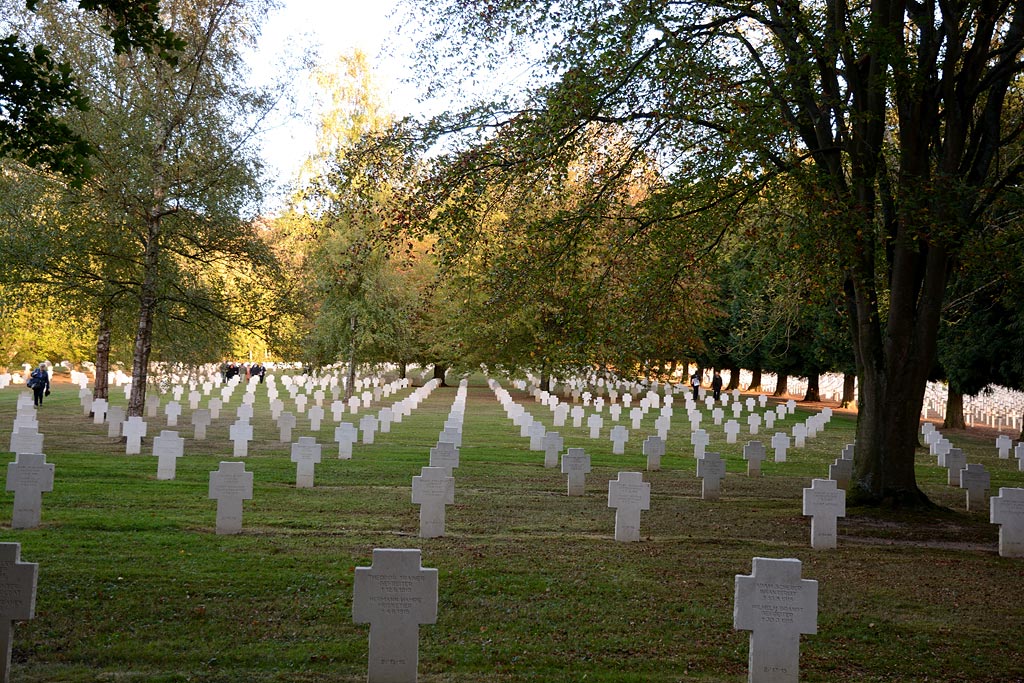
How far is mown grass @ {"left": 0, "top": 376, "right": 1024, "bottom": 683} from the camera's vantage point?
6.57 metres

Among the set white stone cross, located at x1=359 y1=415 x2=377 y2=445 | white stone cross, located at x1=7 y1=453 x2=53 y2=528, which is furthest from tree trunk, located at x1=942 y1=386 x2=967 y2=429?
white stone cross, located at x1=7 y1=453 x2=53 y2=528

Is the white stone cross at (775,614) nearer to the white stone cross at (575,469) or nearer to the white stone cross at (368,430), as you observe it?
the white stone cross at (575,469)

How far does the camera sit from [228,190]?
19.8 meters

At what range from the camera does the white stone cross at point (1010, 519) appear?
1118cm

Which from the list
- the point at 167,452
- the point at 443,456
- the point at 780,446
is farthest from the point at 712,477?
the point at 167,452

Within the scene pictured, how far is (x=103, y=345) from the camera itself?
25.8m

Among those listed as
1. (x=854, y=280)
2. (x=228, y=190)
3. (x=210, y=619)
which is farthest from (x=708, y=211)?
(x=228, y=190)

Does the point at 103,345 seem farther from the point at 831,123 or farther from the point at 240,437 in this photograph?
the point at 831,123

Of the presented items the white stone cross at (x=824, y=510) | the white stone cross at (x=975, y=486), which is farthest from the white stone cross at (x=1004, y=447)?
the white stone cross at (x=824, y=510)

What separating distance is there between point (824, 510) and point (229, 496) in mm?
6739

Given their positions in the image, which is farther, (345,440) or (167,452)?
(345,440)

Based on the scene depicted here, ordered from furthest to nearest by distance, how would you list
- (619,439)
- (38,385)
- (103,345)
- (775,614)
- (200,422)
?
(38,385)
(103,345)
(200,422)
(619,439)
(775,614)

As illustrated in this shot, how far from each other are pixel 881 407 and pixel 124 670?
10.9 m

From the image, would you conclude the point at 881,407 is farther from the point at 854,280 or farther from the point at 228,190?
the point at 228,190
